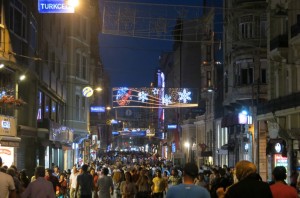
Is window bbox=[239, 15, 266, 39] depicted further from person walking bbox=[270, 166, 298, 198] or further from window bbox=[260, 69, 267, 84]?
person walking bbox=[270, 166, 298, 198]

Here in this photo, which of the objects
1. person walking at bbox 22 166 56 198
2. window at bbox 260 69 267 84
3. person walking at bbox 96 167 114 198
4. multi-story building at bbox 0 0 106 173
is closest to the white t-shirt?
person walking at bbox 22 166 56 198

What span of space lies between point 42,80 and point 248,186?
1098 inches

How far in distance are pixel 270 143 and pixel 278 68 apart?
449cm

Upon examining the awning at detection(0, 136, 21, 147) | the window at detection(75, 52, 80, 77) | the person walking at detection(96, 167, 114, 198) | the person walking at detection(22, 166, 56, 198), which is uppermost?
the window at detection(75, 52, 80, 77)

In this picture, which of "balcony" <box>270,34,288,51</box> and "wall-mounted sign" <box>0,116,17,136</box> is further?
"balcony" <box>270,34,288,51</box>

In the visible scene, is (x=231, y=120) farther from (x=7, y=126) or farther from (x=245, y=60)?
(x=7, y=126)

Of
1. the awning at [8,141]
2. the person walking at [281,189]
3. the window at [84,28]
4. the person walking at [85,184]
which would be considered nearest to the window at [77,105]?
the window at [84,28]

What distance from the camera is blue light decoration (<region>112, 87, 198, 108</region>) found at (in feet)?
164

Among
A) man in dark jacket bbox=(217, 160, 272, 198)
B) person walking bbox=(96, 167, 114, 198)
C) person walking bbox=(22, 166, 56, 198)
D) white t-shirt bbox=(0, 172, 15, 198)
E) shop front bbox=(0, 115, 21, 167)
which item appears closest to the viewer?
man in dark jacket bbox=(217, 160, 272, 198)

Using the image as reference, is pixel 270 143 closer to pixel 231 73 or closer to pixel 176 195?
pixel 231 73

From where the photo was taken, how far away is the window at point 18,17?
85.7 feet

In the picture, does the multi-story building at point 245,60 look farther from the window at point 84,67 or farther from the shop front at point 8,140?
the shop front at point 8,140

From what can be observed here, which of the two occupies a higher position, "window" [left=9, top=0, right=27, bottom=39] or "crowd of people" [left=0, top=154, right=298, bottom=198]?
"window" [left=9, top=0, right=27, bottom=39]

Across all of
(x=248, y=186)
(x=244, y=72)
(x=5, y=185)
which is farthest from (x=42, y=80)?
(x=248, y=186)
